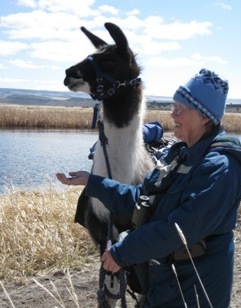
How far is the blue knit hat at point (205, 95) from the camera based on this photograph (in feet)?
8.00

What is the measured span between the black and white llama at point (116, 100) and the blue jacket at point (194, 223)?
1.14 meters

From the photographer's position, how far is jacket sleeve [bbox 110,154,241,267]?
221 centimetres

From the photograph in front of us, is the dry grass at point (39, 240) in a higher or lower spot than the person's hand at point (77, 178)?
lower

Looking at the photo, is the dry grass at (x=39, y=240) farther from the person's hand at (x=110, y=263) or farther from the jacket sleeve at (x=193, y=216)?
the jacket sleeve at (x=193, y=216)

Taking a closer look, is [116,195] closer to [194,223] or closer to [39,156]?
[194,223]

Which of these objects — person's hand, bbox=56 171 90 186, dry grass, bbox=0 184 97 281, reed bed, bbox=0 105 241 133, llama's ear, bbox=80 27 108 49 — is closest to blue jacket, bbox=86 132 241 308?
person's hand, bbox=56 171 90 186

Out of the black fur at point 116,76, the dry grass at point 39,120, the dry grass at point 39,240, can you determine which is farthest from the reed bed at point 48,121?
the black fur at point 116,76

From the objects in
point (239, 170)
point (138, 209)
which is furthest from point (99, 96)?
point (239, 170)

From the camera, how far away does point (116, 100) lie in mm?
3746

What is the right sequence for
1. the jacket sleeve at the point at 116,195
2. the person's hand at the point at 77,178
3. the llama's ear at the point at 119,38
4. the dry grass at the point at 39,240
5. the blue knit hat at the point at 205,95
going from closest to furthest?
the blue knit hat at the point at 205,95
the jacket sleeve at the point at 116,195
the person's hand at the point at 77,178
the llama's ear at the point at 119,38
the dry grass at the point at 39,240

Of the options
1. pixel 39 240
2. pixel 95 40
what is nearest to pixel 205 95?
pixel 95 40

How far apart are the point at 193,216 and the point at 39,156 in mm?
19215

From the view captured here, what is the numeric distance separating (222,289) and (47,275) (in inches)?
131

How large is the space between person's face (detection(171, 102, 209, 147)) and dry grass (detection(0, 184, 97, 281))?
344cm
